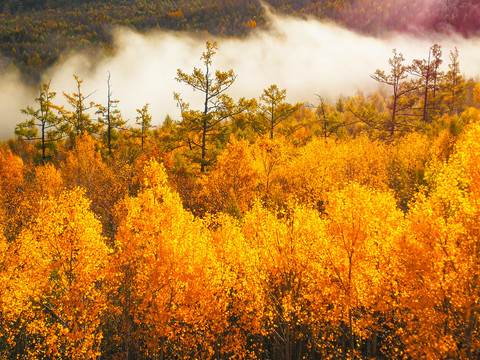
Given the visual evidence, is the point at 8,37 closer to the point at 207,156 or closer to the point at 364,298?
the point at 207,156

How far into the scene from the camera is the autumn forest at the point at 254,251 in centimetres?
1071

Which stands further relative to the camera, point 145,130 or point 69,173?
point 145,130

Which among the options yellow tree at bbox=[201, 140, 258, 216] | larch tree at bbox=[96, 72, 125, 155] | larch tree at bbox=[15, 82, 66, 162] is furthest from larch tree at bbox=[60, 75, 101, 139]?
yellow tree at bbox=[201, 140, 258, 216]

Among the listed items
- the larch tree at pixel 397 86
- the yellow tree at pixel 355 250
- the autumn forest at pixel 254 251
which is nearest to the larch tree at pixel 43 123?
the autumn forest at pixel 254 251

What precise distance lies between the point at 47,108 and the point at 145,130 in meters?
12.6

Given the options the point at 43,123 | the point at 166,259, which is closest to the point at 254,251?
the point at 166,259

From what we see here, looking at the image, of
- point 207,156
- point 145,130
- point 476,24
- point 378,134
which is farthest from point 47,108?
point 476,24

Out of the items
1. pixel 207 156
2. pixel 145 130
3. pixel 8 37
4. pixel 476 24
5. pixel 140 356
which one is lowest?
pixel 140 356

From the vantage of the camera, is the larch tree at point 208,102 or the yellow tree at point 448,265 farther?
the larch tree at point 208,102

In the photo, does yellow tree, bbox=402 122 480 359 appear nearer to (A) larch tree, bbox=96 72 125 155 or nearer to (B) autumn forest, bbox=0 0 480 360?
(B) autumn forest, bbox=0 0 480 360

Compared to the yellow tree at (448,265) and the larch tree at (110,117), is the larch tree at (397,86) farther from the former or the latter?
the larch tree at (110,117)

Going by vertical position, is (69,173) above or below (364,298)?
below

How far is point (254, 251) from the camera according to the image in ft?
44.0

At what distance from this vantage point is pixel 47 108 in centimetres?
3322
